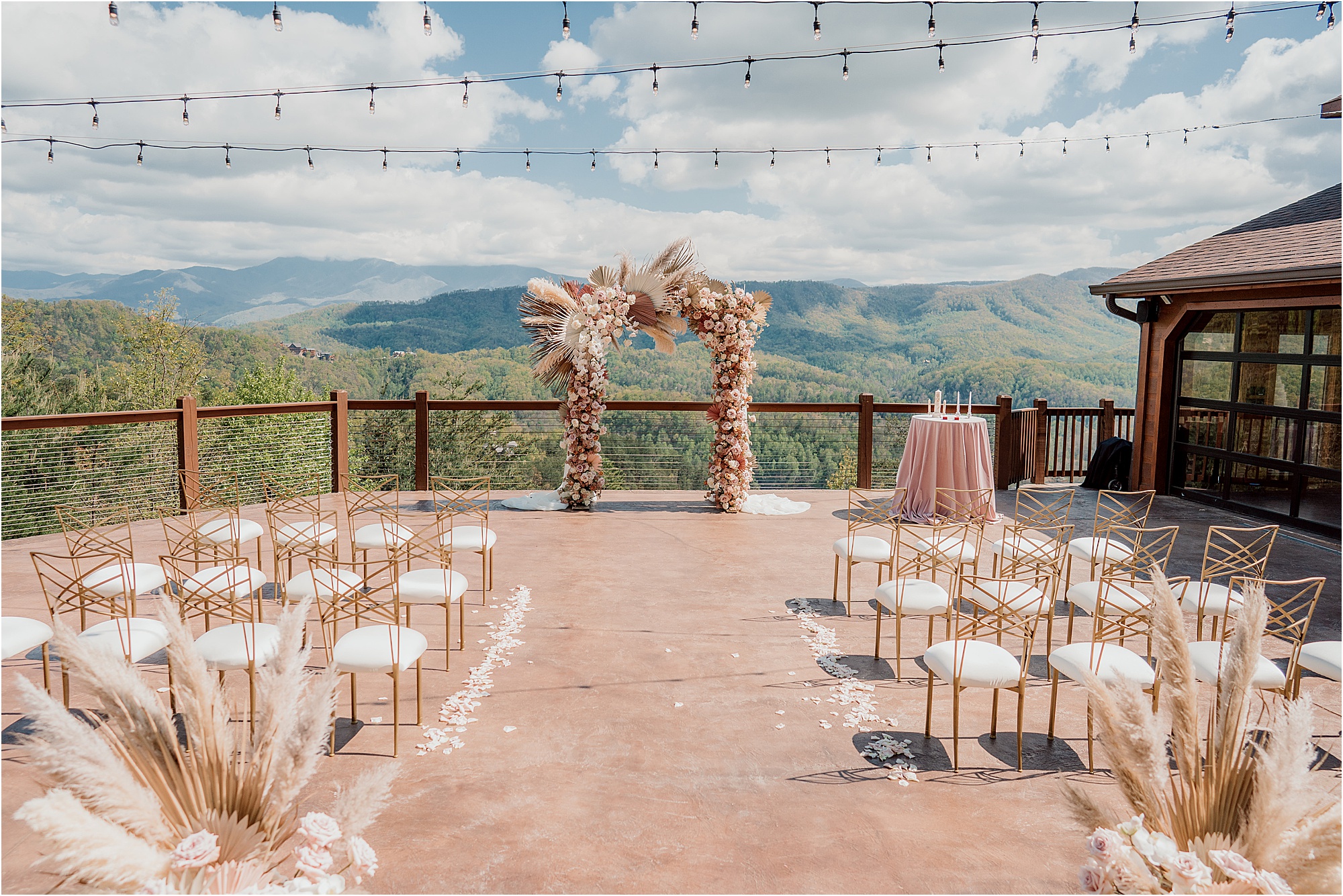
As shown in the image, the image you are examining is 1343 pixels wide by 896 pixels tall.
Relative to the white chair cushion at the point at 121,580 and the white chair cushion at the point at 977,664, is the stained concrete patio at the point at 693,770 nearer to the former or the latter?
the white chair cushion at the point at 977,664

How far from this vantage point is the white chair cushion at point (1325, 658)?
3424mm

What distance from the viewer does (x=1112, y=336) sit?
5566 centimetres

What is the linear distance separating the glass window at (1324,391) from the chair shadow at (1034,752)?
640 cm

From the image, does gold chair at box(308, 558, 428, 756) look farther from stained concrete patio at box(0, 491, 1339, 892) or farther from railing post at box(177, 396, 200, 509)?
railing post at box(177, 396, 200, 509)

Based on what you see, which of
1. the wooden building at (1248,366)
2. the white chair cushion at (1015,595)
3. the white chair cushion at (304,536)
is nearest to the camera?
the white chair cushion at (1015,595)

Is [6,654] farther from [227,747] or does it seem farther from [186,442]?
[186,442]

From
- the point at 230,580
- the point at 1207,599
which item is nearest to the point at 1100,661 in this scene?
the point at 1207,599

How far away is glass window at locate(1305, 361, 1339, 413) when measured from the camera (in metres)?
7.61

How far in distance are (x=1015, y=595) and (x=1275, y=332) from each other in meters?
6.40

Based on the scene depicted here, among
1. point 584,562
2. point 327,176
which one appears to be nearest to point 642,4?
point 584,562

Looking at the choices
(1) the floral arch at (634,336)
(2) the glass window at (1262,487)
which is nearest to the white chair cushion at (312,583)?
(1) the floral arch at (634,336)

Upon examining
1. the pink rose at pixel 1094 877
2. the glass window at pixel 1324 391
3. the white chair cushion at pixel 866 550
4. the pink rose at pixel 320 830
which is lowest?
the white chair cushion at pixel 866 550

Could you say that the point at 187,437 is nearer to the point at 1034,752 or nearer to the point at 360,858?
the point at 1034,752

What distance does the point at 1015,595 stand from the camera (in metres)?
4.32
